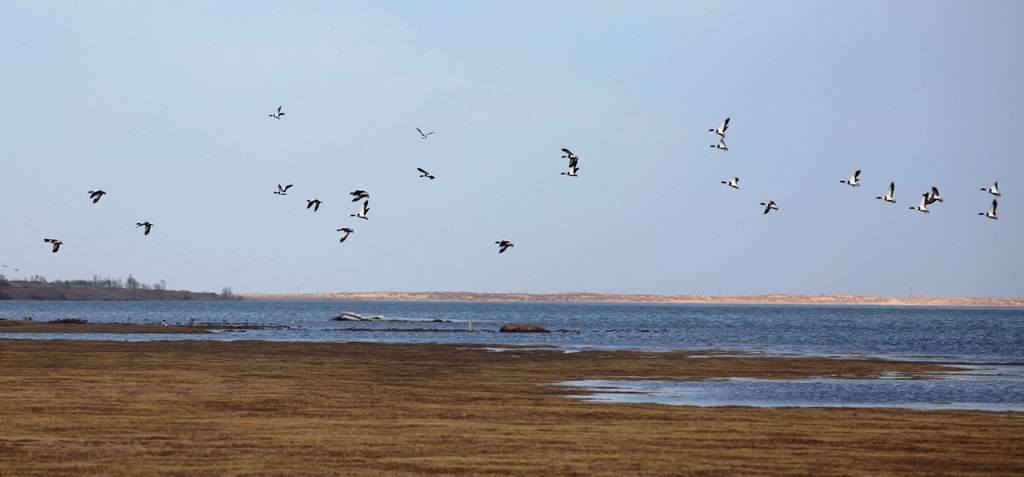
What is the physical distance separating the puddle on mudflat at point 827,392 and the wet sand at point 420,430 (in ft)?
6.70

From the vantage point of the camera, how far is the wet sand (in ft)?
74.7

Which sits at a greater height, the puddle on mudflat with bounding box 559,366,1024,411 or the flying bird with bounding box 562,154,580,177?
the flying bird with bounding box 562,154,580,177

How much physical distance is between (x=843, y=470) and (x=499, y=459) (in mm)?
6005

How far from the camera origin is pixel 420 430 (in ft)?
91.4

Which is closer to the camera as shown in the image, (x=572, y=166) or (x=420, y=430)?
(x=420, y=430)

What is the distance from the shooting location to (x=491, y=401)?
35.5 metres

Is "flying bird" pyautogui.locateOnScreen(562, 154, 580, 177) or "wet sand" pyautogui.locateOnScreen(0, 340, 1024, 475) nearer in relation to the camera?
"wet sand" pyautogui.locateOnScreen(0, 340, 1024, 475)

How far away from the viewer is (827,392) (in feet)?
137

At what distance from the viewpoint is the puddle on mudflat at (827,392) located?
122 ft

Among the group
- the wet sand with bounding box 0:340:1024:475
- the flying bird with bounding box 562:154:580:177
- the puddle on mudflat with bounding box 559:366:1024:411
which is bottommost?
the wet sand with bounding box 0:340:1024:475

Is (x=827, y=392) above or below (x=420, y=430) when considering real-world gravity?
above

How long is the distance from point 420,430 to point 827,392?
60.8 feet

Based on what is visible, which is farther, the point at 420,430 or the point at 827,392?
the point at 827,392

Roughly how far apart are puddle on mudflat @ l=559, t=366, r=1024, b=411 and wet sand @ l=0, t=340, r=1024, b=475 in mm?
2043
